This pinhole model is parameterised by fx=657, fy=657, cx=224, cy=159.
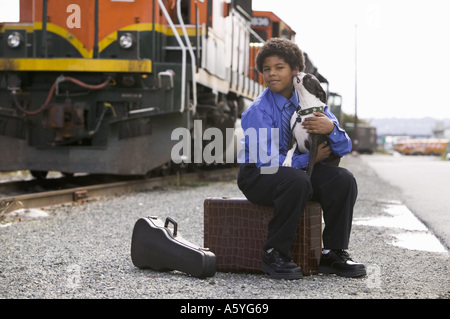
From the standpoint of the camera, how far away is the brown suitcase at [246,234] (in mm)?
3613

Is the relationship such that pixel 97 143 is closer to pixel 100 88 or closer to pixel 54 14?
pixel 100 88

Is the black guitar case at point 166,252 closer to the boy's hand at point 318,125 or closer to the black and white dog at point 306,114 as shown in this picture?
the black and white dog at point 306,114

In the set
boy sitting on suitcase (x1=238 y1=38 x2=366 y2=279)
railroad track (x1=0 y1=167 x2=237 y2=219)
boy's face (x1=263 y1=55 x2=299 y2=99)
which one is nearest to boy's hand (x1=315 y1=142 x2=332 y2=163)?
boy sitting on suitcase (x1=238 y1=38 x2=366 y2=279)

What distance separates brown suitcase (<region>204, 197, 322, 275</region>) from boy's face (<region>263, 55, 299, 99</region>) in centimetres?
65

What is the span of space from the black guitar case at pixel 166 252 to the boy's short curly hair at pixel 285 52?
108 cm

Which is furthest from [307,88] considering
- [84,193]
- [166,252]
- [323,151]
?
[84,193]

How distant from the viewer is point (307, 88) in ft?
11.8

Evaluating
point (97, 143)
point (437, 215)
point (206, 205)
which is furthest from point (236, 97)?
point (206, 205)

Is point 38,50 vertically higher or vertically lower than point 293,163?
higher

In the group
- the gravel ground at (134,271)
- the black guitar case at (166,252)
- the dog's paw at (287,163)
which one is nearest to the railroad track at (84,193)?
the gravel ground at (134,271)

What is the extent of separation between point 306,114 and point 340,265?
0.86 m

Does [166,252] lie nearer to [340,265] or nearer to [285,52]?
[340,265]

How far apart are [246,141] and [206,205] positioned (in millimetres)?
472
